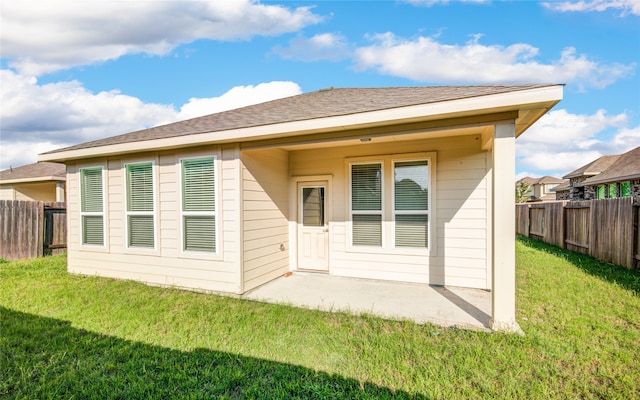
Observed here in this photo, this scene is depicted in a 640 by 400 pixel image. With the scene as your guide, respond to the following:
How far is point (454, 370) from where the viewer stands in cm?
262

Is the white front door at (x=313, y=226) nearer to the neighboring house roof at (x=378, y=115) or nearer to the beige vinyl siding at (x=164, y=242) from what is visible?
the beige vinyl siding at (x=164, y=242)

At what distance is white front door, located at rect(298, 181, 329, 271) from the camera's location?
20.3ft

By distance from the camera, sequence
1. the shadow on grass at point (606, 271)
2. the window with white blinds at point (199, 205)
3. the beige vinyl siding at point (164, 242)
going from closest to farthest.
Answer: the shadow on grass at point (606, 271) → the beige vinyl siding at point (164, 242) → the window with white blinds at point (199, 205)

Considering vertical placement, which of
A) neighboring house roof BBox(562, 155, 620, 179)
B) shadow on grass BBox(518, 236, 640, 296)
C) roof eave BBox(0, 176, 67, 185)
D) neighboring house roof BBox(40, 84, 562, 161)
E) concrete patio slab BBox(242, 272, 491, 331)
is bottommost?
concrete patio slab BBox(242, 272, 491, 331)

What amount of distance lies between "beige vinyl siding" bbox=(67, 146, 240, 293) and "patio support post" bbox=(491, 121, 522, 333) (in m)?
3.73

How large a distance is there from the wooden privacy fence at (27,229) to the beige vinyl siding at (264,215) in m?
7.11

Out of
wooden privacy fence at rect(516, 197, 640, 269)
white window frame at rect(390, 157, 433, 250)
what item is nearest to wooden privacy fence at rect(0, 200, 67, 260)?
white window frame at rect(390, 157, 433, 250)

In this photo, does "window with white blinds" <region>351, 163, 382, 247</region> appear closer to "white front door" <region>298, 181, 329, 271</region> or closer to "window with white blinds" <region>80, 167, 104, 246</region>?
"white front door" <region>298, 181, 329, 271</region>

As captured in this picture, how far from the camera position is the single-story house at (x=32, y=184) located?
1271 centimetres

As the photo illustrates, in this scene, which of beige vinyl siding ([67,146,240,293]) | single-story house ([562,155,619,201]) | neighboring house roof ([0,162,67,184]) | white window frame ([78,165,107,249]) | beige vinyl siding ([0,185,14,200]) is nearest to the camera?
beige vinyl siding ([67,146,240,293])

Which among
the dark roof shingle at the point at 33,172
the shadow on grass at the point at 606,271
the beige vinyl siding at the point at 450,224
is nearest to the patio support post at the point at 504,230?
the beige vinyl siding at the point at 450,224

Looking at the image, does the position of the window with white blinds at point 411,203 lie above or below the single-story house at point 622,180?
below

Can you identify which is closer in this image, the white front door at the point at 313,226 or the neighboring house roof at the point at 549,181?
the white front door at the point at 313,226

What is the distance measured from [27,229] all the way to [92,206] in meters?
3.60
